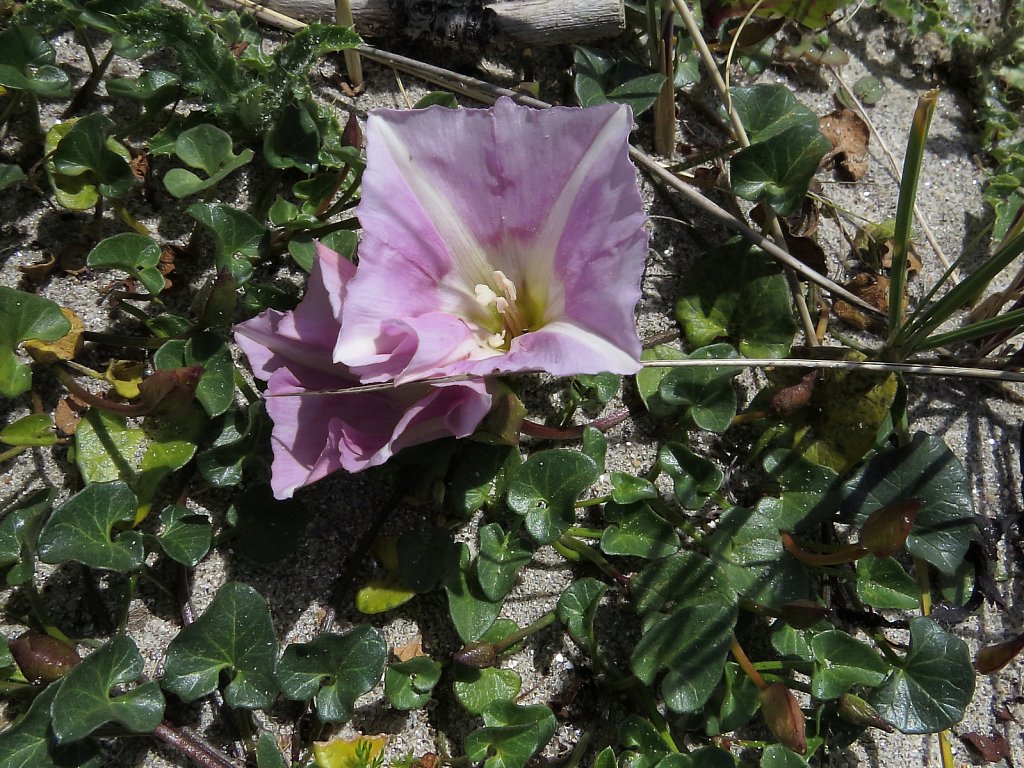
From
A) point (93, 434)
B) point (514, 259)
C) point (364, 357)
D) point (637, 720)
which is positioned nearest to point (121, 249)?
point (93, 434)

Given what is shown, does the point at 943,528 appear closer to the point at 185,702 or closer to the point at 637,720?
the point at 637,720

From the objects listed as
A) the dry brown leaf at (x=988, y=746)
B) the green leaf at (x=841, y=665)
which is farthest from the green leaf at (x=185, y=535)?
the dry brown leaf at (x=988, y=746)

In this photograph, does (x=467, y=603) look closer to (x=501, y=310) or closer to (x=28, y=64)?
(x=501, y=310)

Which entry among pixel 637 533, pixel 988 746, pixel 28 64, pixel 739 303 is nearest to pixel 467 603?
pixel 637 533

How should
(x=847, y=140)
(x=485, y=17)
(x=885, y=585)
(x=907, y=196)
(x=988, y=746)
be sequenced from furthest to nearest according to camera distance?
(x=847, y=140) < (x=485, y=17) < (x=988, y=746) < (x=885, y=585) < (x=907, y=196)

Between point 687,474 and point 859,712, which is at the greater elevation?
point 687,474

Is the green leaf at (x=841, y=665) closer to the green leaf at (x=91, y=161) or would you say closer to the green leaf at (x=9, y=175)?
the green leaf at (x=91, y=161)
